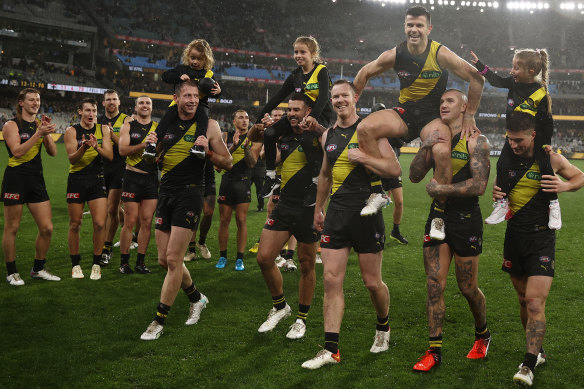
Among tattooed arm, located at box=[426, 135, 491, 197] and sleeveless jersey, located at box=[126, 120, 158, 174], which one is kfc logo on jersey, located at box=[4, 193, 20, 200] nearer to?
sleeveless jersey, located at box=[126, 120, 158, 174]

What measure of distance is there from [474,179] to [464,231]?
0.50m

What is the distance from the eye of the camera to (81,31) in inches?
2066

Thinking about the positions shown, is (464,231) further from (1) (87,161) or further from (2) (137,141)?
(1) (87,161)

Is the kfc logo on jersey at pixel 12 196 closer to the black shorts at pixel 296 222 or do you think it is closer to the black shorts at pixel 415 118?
the black shorts at pixel 296 222

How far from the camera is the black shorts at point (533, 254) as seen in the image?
4.65 metres

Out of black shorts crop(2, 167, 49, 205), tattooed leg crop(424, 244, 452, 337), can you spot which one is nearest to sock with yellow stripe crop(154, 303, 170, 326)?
tattooed leg crop(424, 244, 452, 337)

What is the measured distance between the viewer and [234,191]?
8.97 m

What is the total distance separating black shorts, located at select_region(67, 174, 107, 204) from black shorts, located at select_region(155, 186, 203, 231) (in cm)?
251

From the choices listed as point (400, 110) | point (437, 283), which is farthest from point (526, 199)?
point (400, 110)

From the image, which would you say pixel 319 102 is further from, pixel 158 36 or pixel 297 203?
pixel 158 36

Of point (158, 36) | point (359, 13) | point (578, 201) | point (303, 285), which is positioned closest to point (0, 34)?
point (158, 36)

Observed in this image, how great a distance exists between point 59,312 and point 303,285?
2944 mm

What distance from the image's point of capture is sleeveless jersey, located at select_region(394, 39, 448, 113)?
5.53 meters

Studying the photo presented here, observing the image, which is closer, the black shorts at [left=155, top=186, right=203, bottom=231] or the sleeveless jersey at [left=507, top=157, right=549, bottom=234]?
the sleeveless jersey at [left=507, top=157, right=549, bottom=234]
